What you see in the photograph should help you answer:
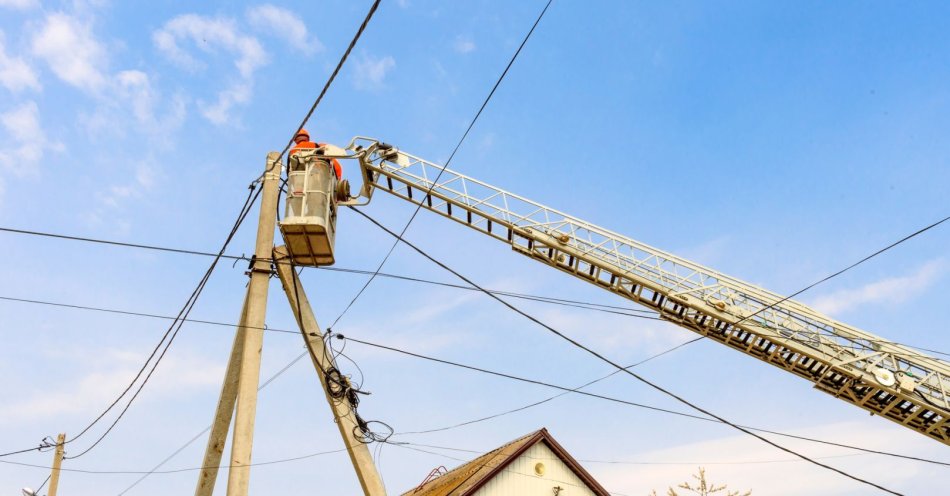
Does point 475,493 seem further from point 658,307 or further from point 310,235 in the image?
point 310,235

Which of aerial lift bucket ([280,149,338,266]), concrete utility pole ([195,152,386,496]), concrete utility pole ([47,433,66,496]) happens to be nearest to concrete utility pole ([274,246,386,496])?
concrete utility pole ([195,152,386,496])

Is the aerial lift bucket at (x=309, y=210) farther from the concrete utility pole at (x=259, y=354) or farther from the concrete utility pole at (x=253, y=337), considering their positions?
the concrete utility pole at (x=253, y=337)

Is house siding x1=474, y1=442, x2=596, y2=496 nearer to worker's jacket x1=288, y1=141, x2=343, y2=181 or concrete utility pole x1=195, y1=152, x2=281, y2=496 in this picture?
concrete utility pole x1=195, y1=152, x2=281, y2=496

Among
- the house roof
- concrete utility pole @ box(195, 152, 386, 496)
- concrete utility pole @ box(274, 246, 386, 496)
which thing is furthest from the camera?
the house roof

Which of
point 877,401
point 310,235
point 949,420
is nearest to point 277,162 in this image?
point 310,235

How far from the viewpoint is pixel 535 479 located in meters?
22.7

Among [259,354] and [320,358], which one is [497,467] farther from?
[259,354]

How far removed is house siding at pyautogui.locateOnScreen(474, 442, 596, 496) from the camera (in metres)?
22.0

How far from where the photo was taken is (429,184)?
638 inches

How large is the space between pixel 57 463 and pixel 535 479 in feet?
61.8

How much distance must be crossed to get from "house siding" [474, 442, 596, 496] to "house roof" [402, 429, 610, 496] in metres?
0.16

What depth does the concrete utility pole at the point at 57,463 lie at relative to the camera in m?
26.9

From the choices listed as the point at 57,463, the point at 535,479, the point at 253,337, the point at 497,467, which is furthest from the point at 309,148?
the point at 57,463

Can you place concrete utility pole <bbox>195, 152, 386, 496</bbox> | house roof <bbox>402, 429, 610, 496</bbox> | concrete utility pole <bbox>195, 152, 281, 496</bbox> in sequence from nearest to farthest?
concrete utility pole <bbox>195, 152, 281, 496</bbox> < concrete utility pole <bbox>195, 152, 386, 496</bbox> < house roof <bbox>402, 429, 610, 496</bbox>
